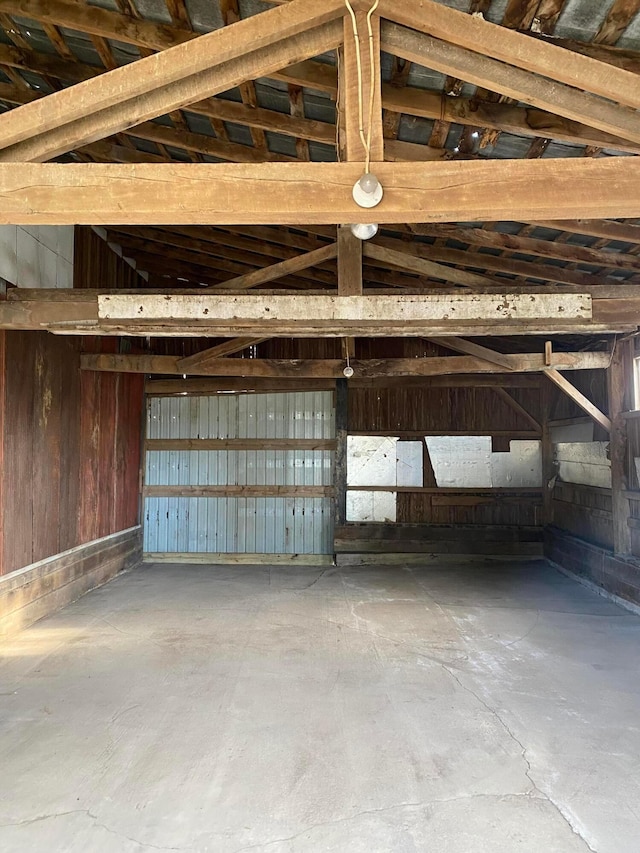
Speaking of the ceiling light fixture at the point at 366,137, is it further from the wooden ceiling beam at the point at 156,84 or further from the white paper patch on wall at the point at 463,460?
the white paper patch on wall at the point at 463,460

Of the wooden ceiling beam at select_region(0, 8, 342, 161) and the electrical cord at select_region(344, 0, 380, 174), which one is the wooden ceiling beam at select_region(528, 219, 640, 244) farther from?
the wooden ceiling beam at select_region(0, 8, 342, 161)

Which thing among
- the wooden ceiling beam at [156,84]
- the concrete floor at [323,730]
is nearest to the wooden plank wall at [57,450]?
the concrete floor at [323,730]

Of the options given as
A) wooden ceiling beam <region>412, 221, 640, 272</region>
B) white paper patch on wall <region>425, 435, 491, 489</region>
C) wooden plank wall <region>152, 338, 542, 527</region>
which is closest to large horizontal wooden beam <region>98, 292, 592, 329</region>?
wooden ceiling beam <region>412, 221, 640, 272</region>

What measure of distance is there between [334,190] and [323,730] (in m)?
2.62

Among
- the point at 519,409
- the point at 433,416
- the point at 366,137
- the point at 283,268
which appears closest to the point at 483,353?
the point at 283,268

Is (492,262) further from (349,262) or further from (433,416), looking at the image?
(433,416)

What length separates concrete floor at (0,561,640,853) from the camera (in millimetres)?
2111

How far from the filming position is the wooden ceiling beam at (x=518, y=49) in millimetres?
2047

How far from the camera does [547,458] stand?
7.59 meters

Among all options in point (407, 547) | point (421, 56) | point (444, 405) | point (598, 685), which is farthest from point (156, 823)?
point (444, 405)

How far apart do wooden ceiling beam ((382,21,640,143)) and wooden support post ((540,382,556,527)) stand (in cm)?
566

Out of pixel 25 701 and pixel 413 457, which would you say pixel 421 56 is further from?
pixel 413 457

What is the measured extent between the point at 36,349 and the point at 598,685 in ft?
17.0

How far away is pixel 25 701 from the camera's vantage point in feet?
10.6
